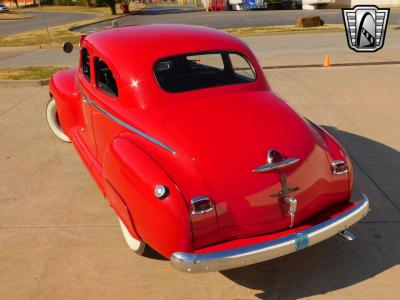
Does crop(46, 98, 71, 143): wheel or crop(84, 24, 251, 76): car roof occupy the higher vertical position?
crop(84, 24, 251, 76): car roof

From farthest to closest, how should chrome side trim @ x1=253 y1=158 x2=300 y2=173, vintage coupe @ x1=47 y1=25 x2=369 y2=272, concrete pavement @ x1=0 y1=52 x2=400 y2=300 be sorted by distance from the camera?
concrete pavement @ x1=0 y1=52 x2=400 y2=300
chrome side trim @ x1=253 y1=158 x2=300 y2=173
vintage coupe @ x1=47 y1=25 x2=369 y2=272

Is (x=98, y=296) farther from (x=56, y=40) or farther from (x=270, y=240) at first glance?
(x=56, y=40)

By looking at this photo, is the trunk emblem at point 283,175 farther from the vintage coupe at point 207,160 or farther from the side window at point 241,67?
the side window at point 241,67

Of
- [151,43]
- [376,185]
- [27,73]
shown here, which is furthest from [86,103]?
[27,73]

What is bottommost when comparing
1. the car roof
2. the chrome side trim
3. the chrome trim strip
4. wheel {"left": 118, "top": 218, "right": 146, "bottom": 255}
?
wheel {"left": 118, "top": 218, "right": 146, "bottom": 255}

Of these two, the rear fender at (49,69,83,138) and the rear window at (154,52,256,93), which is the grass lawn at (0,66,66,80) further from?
the rear window at (154,52,256,93)

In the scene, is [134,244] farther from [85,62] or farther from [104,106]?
[85,62]

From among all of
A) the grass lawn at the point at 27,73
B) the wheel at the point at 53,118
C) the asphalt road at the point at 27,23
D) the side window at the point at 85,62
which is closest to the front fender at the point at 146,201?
the side window at the point at 85,62

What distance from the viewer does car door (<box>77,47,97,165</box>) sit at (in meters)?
4.29

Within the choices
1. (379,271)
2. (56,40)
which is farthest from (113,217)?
(56,40)

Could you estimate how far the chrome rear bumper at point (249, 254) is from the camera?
2653mm

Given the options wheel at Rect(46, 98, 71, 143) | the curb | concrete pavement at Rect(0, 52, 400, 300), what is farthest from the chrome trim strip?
the curb

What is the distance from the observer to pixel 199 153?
3.01m

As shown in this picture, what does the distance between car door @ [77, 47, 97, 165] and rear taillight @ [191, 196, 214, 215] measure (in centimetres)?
186
